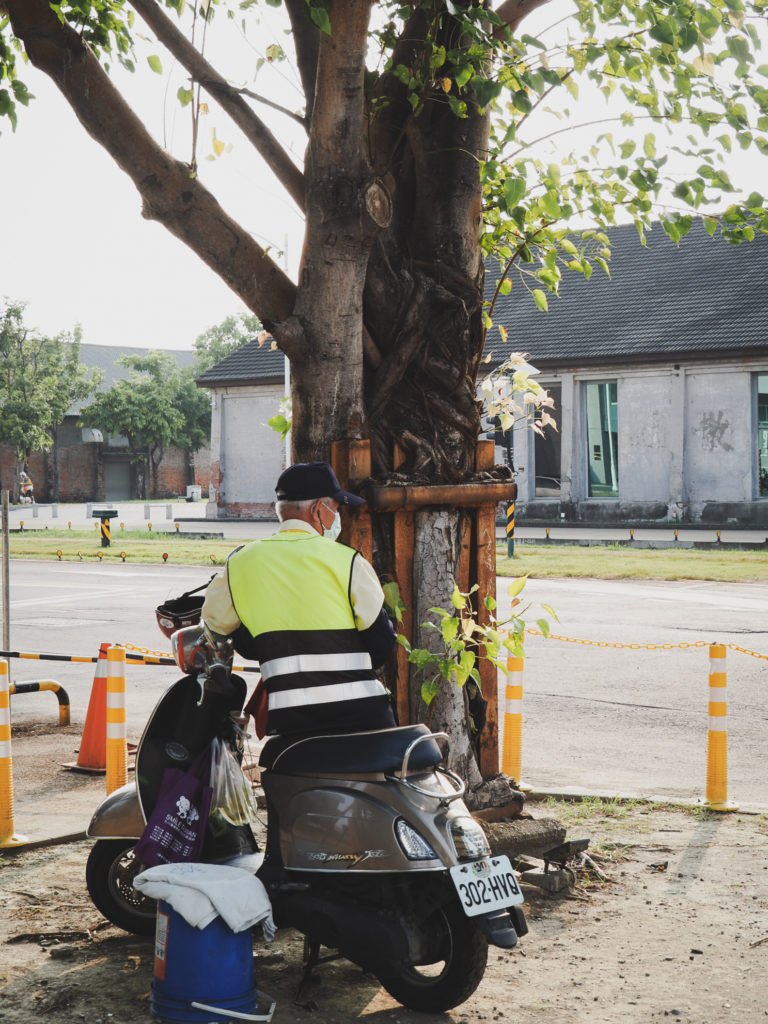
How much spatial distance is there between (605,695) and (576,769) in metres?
2.61

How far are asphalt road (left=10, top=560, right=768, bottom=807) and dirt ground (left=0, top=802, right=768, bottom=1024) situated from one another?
58.9 inches

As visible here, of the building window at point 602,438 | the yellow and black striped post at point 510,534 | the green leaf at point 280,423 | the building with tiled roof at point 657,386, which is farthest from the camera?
the building window at point 602,438

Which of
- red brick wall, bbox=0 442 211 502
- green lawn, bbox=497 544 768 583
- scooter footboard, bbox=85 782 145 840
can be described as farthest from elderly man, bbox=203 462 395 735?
red brick wall, bbox=0 442 211 502

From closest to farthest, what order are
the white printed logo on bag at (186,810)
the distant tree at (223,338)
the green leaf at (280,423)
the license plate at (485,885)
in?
1. the license plate at (485,885)
2. the white printed logo on bag at (186,810)
3. the green leaf at (280,423)
4. the distant tree at (223,338)

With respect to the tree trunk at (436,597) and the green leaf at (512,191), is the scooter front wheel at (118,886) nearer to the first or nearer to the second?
the tree trunk at (436,597)

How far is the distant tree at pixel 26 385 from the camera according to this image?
63.9 metres

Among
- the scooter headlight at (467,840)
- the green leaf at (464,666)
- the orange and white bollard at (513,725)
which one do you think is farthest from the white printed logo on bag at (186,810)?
the orange and white bollard at (513,725)

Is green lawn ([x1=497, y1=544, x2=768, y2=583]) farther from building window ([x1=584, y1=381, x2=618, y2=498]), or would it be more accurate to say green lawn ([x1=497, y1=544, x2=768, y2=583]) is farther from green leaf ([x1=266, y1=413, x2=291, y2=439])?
green leaf ([x1=266, y1=413, x2=291, y2=439])

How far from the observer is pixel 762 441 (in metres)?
32.7

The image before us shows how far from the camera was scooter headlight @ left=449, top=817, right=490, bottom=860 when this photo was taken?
13.3ft

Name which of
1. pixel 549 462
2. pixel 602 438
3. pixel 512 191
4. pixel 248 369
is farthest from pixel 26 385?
pixel 512 191

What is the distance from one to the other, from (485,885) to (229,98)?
13.9ft

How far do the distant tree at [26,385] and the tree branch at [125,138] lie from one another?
195 ft

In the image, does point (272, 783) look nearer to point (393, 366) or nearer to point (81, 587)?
point (393, 366)
